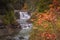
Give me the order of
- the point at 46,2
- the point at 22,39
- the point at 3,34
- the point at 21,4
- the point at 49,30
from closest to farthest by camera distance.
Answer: the point at 49,30
the point at 46,2
the point at 22,39
the point at 3,34
the point at 21,4

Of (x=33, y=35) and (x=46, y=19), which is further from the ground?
(x=33, y=35)

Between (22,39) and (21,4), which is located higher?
(21,4)

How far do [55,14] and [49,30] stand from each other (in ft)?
3.68

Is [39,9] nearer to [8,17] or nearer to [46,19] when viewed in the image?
[46,19]

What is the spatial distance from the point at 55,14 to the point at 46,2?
602cm

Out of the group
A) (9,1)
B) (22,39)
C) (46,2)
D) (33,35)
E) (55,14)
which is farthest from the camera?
(9,1)

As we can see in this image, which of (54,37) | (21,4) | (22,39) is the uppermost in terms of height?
(21,4)

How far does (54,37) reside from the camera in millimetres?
9922

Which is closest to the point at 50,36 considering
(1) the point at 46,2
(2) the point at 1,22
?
(1) the point at 46,2

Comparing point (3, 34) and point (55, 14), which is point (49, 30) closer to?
point (55, 14)

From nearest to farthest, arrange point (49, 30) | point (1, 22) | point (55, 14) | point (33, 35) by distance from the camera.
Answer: point (55, 14)
point (49, 30)
point (33, 35)
point (1, 22)

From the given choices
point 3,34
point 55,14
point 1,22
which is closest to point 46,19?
point 55,14

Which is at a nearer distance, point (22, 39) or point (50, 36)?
point (50, 36)

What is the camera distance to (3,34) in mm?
22094
